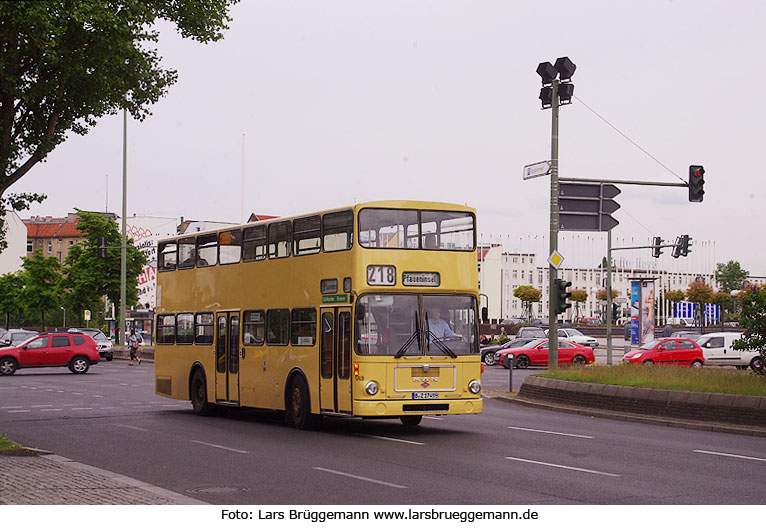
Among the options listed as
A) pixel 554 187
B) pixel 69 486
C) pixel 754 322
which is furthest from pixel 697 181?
pixel 69 486

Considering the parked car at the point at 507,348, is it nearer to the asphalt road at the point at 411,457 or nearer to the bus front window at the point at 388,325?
the asphalt road at the point at 411,457

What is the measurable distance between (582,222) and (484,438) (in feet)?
37.1

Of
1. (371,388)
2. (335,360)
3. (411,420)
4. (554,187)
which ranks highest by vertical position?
(554,187)

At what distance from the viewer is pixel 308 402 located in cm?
1934

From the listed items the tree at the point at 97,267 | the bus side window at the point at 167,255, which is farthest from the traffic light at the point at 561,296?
the tree at the point at 97,267

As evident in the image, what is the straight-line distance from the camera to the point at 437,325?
→ 1834 cm

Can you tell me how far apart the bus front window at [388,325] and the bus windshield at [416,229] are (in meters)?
0.97

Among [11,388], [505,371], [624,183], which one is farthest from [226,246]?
[505,371]

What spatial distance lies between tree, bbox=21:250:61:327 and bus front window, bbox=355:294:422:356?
3148 inches

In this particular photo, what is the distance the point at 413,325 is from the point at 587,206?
11190mm

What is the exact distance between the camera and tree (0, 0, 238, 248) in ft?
51.1

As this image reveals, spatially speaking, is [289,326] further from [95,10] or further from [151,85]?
[95,10]

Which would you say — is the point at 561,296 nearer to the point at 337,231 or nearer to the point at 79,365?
the point at 337,231

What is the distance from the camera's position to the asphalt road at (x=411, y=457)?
37.3ft
